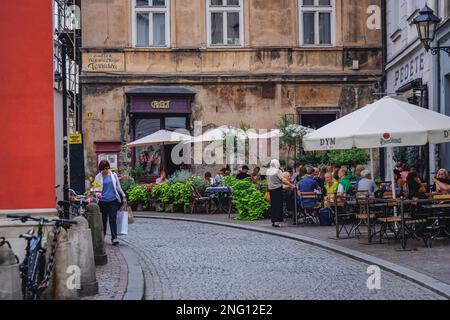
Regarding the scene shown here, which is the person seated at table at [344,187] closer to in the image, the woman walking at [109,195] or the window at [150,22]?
the woman walking at [109,195]

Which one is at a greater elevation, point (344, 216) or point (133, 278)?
point (344, 216)

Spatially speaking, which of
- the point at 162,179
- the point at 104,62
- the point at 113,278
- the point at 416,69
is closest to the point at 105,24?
the point at 104,62

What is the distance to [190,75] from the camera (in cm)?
2884

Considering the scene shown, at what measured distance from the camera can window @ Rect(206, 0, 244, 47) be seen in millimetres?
29250

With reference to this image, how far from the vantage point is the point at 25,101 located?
10.7 meters

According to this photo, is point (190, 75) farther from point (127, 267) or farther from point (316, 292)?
point (316, 292)

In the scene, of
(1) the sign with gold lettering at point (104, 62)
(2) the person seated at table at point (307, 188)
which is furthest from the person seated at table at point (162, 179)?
(2) the person seated at table at point (307, 188)

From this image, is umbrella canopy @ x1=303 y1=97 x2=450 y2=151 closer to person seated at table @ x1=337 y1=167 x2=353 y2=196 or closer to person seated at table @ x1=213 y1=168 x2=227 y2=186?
person seated at table @ x1=337 y1=167 x2=353 y2=196

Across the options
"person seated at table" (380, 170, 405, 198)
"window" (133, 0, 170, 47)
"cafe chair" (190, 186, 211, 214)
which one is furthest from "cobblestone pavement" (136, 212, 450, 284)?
"window" (133, 0, 170, 47)

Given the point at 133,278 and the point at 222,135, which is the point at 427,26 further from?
the point at 222,135

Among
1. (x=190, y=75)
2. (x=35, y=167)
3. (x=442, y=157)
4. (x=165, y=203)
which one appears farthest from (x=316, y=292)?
(x=190, y=75)

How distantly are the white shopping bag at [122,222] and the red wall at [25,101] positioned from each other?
531cm

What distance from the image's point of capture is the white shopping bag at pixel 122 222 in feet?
52.8

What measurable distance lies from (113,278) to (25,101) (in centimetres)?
262
